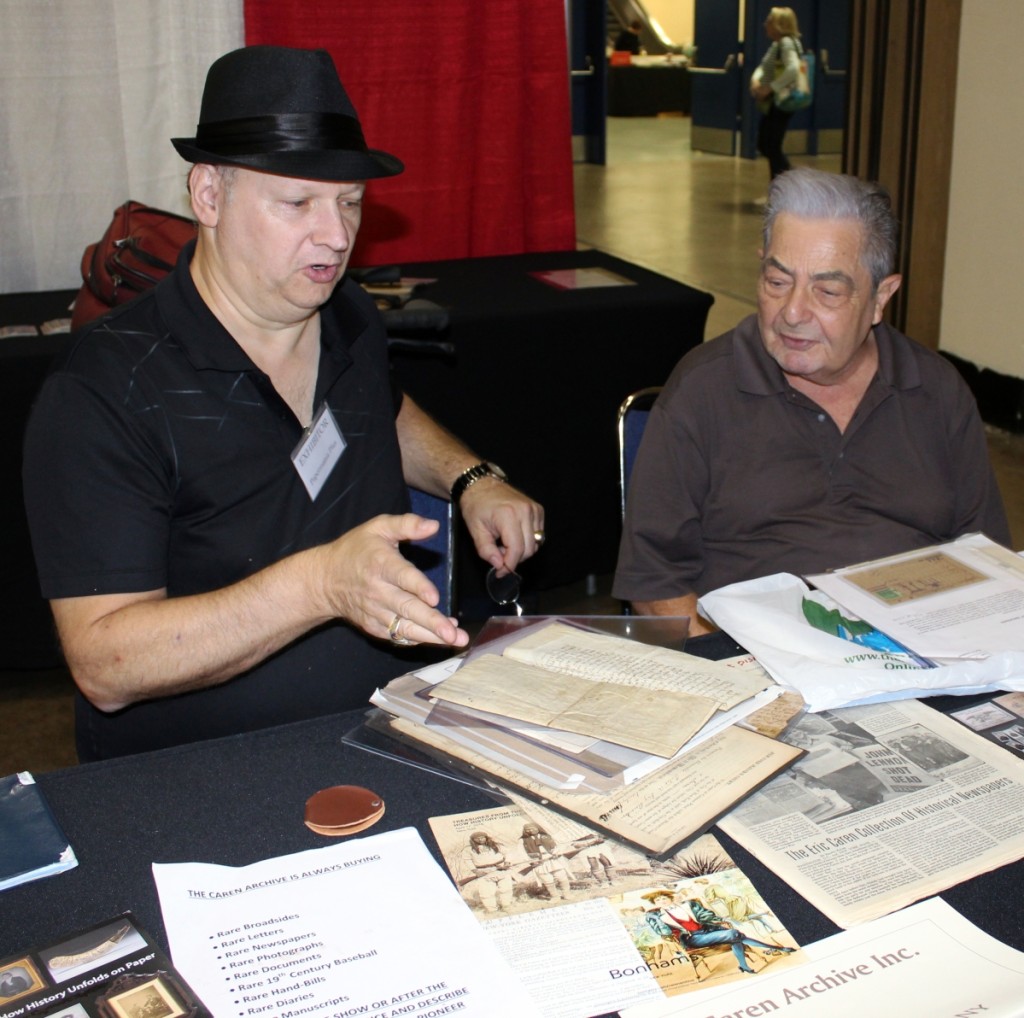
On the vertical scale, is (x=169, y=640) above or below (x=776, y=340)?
below

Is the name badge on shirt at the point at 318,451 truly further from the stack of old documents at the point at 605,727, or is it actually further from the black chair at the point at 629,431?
the black chair at the point at 629,431

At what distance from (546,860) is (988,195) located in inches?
171

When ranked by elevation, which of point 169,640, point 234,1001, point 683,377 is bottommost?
point 234,1001

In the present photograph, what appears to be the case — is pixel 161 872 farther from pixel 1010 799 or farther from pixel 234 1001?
pixel 1010 799

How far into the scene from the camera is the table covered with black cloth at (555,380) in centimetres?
314

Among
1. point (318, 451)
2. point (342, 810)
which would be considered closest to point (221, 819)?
point (342, 810)

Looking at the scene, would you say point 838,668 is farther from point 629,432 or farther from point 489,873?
point 629,432

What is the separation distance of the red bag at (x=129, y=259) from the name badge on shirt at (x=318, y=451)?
44.6 inches

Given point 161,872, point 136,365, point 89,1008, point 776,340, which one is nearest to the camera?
point 89,1008

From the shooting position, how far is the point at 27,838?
1173 mm

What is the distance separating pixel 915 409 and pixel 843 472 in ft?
0.57

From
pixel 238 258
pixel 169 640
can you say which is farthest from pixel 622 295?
pixel 169 640

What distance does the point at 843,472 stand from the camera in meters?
2.00

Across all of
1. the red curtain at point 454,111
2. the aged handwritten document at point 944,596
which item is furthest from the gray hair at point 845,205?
the red curtain at point 454,111
